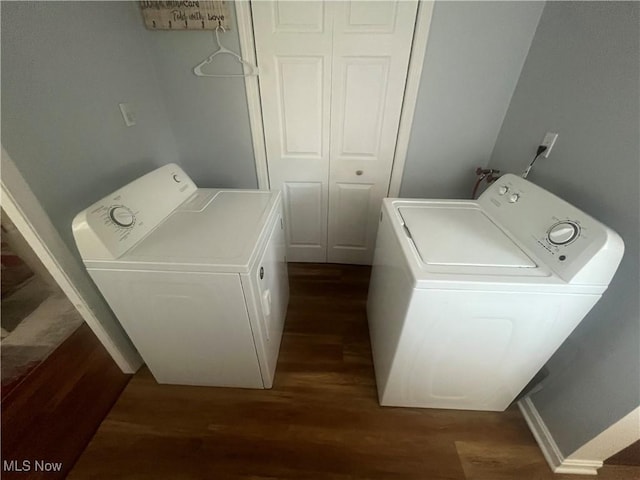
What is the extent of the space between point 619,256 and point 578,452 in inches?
33.7

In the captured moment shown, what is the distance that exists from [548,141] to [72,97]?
82.9 inches

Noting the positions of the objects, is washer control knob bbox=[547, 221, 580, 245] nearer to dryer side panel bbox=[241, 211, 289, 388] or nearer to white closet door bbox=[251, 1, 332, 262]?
dryer side panel bbox=[241, 211, 289, 388]

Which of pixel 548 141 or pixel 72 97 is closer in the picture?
pixel 72 97

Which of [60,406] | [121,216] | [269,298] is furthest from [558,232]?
[60,406]

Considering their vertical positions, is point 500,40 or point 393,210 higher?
point 500,40

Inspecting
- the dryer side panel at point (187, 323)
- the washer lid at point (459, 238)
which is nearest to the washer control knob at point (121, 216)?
the dryer side panel at point (187, 323)

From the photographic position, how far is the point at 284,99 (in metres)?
1.66

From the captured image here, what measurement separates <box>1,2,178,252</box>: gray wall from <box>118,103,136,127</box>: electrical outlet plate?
0.03 meters

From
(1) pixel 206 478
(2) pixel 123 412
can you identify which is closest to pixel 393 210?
(1) pixel 206 478

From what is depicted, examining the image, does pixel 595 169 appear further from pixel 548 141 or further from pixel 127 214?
pixel 127 214

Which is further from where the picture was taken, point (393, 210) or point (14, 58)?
point (393, 210)

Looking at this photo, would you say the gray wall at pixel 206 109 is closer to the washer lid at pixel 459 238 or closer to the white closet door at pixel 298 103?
the white closet door at pixel 298 103

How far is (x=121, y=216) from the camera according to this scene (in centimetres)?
106

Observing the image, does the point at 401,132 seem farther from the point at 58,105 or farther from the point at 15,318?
the point at 15,318
